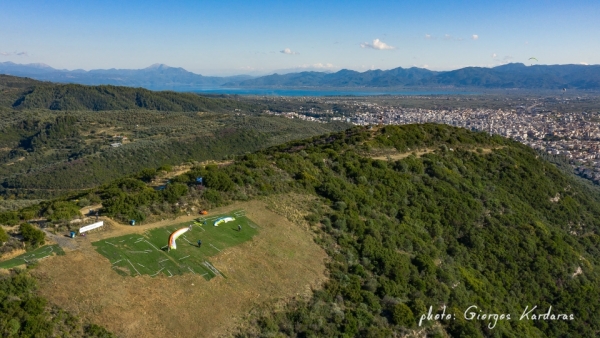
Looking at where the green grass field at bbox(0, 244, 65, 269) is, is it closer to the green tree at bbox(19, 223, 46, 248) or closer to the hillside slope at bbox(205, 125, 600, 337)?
the green tree at bbox(19, 223, 46, 248)

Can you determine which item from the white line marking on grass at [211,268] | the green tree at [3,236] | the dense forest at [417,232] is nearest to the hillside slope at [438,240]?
the dense forest at [417,232]

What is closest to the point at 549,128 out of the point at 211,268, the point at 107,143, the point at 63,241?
the point at 107,143

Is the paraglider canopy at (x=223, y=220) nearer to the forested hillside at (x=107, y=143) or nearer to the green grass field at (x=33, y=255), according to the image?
the green grass field at (x=33, y=255)

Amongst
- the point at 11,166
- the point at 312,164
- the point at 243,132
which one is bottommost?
the point at 11,166

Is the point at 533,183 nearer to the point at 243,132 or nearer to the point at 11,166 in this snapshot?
the point at 243,132

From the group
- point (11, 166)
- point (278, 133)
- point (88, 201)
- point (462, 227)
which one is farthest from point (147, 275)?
point (278, 133)

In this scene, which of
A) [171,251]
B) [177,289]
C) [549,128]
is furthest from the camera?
[549,128]

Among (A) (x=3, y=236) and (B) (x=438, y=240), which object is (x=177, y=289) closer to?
(A) (x=3, y=236)
